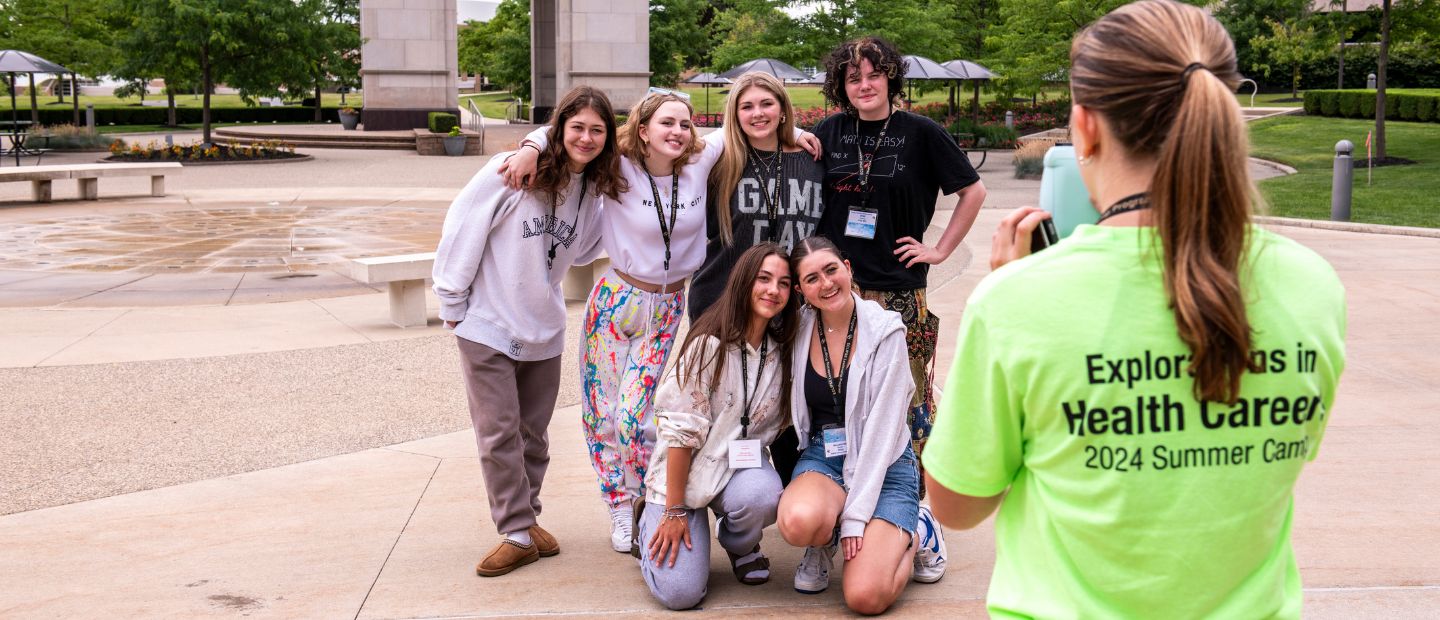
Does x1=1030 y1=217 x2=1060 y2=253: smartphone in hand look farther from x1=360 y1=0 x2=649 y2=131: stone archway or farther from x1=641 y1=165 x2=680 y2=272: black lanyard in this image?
x1=360 y1=0 x2=649 y2=131: stone archway

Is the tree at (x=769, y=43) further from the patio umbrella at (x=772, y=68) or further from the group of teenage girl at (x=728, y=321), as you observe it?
the group of teenage girl at (x=728, y=321)

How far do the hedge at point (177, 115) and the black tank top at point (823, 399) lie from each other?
4544 cm

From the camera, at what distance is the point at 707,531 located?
181 inches

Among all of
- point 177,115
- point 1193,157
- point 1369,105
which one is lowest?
point 1193,157

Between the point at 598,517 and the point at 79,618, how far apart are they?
2021mm

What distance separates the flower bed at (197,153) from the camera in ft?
91.5

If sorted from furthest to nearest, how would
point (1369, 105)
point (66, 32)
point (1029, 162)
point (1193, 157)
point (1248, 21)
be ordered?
point (1248, 21)
point (66, 32)
point (1369, 105)
point (1029, 162)
point (1193, 157)

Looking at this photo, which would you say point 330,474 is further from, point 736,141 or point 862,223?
point 862,223

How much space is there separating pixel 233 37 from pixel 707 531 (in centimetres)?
3225

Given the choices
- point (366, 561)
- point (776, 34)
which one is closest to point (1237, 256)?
point (366, 561)

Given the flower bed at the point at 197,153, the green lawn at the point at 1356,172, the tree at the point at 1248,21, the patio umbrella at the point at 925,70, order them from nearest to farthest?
the green lawn at the point at 1356,172 → the flower bed at the point at 197,153 → the patio umbrella at the point at 925,70 → the tree at the point at 1248,21

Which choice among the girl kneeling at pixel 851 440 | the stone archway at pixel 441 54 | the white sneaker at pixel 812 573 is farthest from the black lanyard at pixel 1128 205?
the stone archway at pixel 441 54

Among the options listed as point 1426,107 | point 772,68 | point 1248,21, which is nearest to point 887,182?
point 772,68

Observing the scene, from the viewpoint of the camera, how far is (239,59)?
34.4 meters
